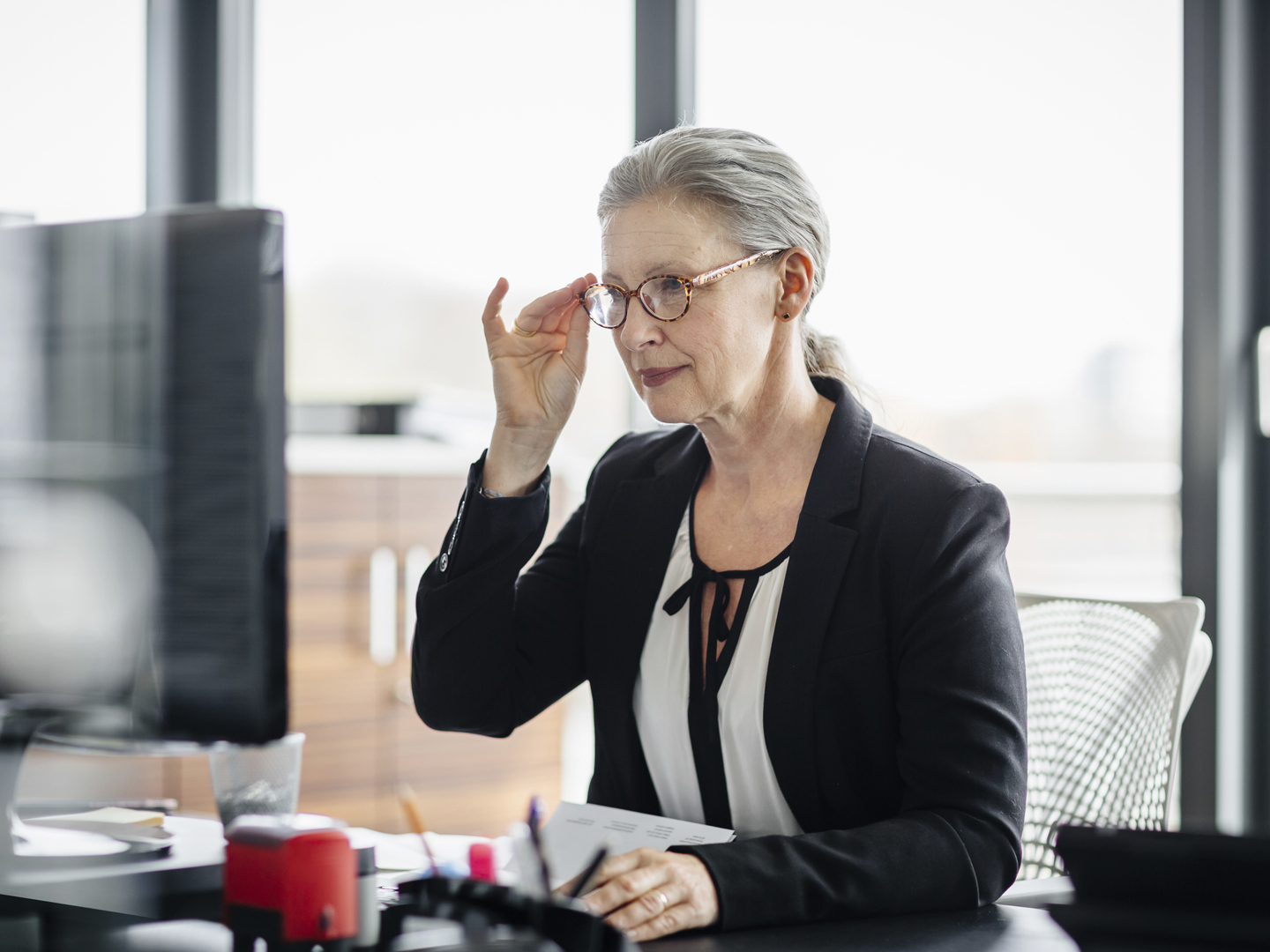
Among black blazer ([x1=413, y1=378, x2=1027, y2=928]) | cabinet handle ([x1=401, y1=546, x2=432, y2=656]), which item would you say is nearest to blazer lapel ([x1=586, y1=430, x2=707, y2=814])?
black blazer ([x1=413, y1=378, x2=1027, y2=928])

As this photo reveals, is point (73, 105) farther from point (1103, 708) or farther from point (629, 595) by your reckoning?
point (1103, 708)

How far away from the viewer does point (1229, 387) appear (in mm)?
1799

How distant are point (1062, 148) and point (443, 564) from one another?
52.2 inches

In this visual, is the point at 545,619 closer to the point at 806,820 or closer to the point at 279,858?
the point at 806,820

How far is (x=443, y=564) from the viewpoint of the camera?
1283mm

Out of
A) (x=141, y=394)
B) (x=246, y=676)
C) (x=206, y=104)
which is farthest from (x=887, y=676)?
(x=206, y=104)

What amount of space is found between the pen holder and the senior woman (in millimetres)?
275

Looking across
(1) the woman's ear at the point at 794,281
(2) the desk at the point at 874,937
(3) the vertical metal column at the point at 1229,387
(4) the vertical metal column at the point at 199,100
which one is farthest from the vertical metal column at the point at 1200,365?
(4) the vertical metal column at the point at 199,100

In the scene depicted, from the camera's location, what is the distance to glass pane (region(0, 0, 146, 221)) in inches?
102

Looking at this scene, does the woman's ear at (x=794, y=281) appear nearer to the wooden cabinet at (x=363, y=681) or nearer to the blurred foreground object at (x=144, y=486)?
the blurred foreground object at (x=144, y=486)

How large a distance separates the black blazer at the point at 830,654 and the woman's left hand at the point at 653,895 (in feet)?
0.06

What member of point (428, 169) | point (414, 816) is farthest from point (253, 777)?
point (428, 169)

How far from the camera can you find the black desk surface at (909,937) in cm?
78

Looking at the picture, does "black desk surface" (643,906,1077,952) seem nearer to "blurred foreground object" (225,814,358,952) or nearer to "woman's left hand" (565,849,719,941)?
"woman's left hand" (565,849,719,941)
